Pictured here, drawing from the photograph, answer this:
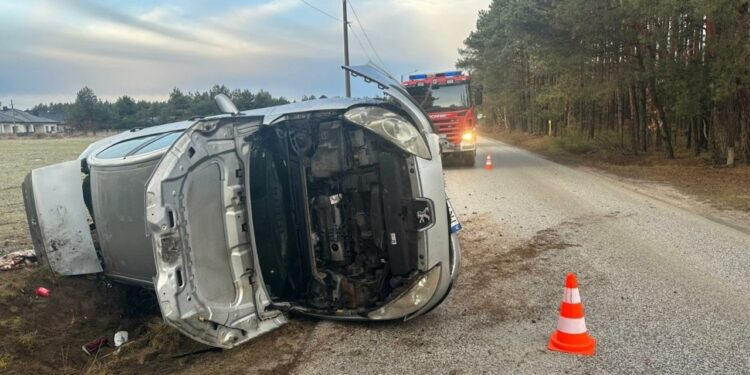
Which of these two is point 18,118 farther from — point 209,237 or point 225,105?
point 209,237

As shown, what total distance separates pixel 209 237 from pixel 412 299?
5.29ft

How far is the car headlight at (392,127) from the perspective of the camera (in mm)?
3756

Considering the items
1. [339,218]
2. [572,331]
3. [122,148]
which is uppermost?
[122,148]

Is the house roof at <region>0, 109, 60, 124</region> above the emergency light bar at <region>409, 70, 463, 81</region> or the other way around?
above

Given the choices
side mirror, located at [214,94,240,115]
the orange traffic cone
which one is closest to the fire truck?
side mirror, located at [214,94,240,115]

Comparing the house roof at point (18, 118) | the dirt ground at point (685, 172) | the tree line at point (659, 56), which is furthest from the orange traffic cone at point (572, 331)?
the house roof at point (18, 118)

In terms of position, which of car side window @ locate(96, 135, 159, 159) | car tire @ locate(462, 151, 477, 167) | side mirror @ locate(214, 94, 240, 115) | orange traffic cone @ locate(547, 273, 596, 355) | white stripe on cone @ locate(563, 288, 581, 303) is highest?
side mirror @ locate(214, 94, 240, 115)

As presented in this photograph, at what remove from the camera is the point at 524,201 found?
34.2 feet

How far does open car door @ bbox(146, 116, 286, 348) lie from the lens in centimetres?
324

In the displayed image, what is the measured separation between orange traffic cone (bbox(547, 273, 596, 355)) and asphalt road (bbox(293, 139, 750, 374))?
8 centimetres

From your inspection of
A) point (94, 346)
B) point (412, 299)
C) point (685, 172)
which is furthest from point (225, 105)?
point (685, 172)

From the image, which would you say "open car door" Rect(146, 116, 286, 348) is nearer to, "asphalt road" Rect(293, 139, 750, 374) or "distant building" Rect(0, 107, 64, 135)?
"asphalt road" Rect(293, 139, 750, 374)

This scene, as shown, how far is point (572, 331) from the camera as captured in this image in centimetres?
364

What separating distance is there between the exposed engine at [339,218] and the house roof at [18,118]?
101 metres
